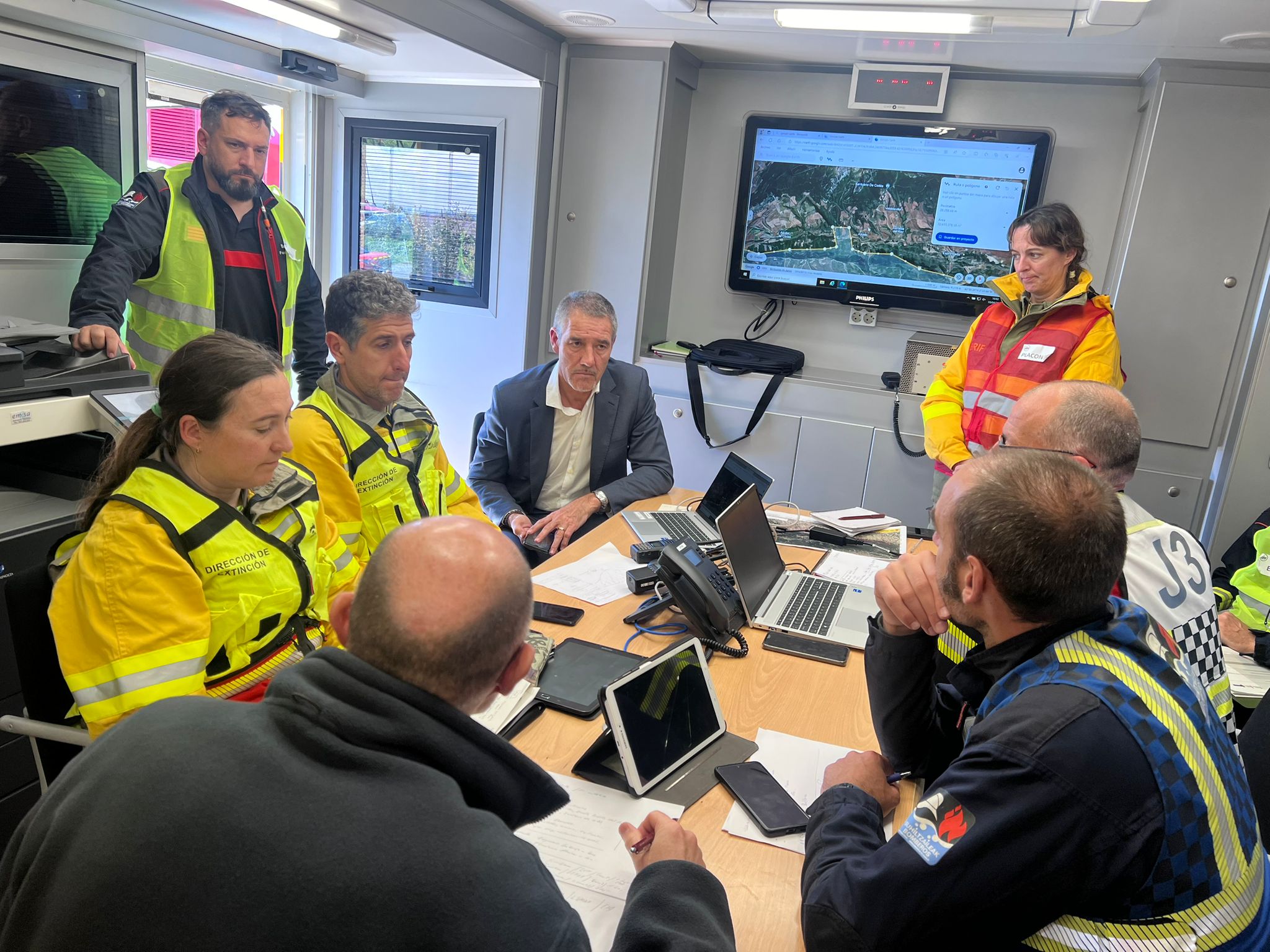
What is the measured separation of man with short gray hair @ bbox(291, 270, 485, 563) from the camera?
6.66 feet

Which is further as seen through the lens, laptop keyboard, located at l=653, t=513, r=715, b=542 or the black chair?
laptop keyboard, located at l=653, t=513, r=715, b=542

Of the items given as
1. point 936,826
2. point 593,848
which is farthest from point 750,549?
point 936,826

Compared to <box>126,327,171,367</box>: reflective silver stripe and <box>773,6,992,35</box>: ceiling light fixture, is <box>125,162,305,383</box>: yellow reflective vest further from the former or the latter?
<box>773,6,992,35</box>: ceiling light fixture

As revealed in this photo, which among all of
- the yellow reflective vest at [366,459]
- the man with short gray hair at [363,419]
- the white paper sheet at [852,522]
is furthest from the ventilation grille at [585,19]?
the white paper sheet at [852,522]

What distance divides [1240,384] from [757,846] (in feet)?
11.5

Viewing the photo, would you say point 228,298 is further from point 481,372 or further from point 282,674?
point 282,674

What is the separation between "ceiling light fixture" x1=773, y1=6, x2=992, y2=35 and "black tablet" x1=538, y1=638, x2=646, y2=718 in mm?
2664

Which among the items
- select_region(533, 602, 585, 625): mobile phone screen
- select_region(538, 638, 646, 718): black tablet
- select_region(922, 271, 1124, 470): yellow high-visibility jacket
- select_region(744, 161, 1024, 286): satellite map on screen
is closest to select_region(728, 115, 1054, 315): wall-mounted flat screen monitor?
select_region(744, 161, 1024, 286): satellite map on screen

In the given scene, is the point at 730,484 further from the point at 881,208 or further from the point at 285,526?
the point at 881,208

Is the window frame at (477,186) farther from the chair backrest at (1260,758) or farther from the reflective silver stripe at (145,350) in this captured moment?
the chair backrest at (1260,758)

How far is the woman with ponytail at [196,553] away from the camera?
4.42 ft

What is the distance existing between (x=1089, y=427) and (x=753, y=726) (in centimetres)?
101

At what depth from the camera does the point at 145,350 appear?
3084 millimetres

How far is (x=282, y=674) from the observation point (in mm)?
824
